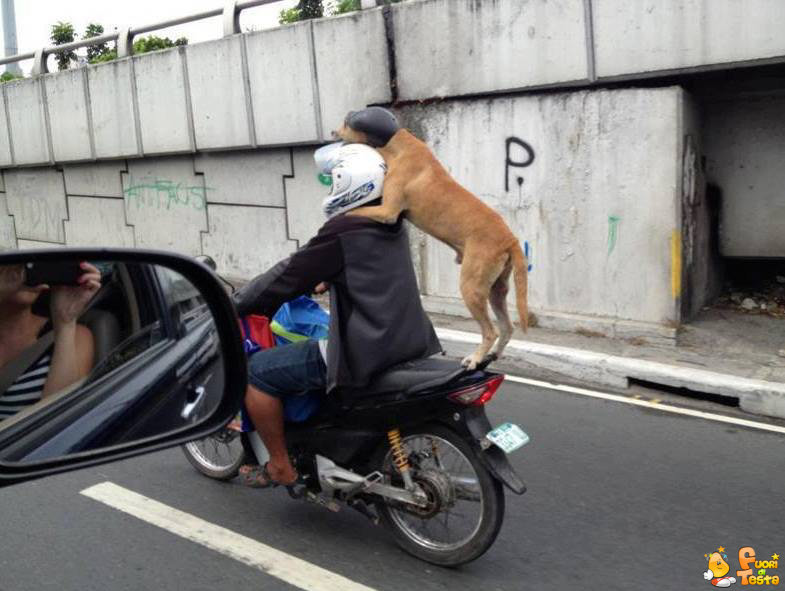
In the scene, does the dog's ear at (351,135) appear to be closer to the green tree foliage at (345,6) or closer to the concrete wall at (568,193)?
the concrete wall at (568,193)

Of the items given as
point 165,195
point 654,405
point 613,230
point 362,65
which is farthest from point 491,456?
point 165,195

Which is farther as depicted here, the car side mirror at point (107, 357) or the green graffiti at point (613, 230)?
the green graffiti at point (613, 230)

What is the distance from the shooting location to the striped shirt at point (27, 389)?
1703 millimetres

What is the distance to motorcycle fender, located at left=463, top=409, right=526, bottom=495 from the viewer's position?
3357 millimetres

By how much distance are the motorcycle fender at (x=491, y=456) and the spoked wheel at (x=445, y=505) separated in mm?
41

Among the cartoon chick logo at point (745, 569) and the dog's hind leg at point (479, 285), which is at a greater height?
the dog's hind leg at point (479, 285)

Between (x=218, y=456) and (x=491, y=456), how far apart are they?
179 cm

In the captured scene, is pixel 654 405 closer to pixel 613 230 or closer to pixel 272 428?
pixel 613 230

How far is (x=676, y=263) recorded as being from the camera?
7.34 meters

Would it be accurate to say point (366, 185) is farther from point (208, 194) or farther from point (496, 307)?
point (208, 194)

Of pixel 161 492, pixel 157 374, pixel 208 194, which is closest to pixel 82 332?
pixel 157 374

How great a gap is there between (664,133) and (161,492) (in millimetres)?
5064

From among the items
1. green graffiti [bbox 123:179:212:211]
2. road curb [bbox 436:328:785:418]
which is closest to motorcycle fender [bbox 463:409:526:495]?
road curb [bbox 436:328:785:418]

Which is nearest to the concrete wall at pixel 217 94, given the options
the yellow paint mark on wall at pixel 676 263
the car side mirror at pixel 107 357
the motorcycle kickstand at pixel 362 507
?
the yellow paint mark on wall at pixel 676 263
